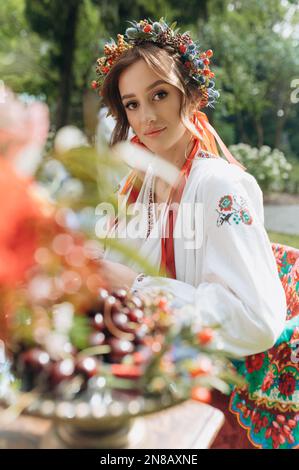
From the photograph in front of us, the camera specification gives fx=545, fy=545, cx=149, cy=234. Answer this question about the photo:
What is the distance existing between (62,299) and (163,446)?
367 mm

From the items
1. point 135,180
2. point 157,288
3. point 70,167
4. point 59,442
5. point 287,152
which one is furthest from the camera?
point 287,152

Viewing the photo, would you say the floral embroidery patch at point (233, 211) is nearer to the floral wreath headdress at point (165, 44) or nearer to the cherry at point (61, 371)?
the floral wreath headdress at point (165, 44)

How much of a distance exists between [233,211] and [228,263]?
0.18m

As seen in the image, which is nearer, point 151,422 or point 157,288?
point 151,422

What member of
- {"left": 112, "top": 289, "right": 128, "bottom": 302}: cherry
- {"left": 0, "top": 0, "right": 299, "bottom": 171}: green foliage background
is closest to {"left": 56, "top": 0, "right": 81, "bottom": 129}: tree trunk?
{"left": 0, "top": 0, "right": 299, "bottom": 171}: green foliage background

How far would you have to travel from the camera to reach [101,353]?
41.5 inches

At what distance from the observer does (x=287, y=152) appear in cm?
1561

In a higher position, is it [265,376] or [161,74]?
[161,74]

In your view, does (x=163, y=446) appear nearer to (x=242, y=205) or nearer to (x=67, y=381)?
(x=67, y=381)

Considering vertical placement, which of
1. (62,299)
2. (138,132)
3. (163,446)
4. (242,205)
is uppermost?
(138,132)

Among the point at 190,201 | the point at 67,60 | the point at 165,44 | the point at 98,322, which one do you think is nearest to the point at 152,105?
the point at 165,44

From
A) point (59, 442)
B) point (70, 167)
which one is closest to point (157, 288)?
point (59, 442)

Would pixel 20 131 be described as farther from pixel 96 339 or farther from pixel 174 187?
pixel 174 187

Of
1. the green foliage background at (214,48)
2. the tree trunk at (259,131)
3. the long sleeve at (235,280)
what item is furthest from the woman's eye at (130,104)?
the tree trunk at (259,131)
